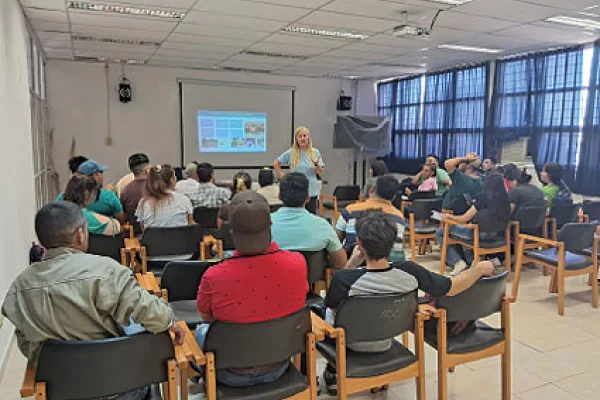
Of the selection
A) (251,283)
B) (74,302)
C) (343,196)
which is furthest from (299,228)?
(343,196)

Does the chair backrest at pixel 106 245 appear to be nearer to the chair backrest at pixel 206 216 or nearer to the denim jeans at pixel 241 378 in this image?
the chair backrest at pixel 206 216

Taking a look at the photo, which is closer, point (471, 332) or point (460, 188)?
point (471, 332)

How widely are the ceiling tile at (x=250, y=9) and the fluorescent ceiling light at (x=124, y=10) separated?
401mm

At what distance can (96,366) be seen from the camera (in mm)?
1472

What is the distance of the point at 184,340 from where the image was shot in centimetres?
180

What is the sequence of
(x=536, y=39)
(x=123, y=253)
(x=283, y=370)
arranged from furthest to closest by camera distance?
1. (x=536, y=39)
2. (x=123, y=253)
3. (x=283, y=370)

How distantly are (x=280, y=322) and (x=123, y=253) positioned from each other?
2015 mm

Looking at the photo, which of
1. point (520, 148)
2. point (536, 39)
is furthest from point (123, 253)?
point (520, 148)

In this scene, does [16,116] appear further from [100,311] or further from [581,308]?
[581,308]

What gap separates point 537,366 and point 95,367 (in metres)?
2.65

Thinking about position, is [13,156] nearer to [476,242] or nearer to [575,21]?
[476,242]

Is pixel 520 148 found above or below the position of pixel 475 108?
below

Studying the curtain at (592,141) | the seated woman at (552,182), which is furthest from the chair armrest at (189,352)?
the curtain at (592,141)

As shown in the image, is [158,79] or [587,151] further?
[158,79]
